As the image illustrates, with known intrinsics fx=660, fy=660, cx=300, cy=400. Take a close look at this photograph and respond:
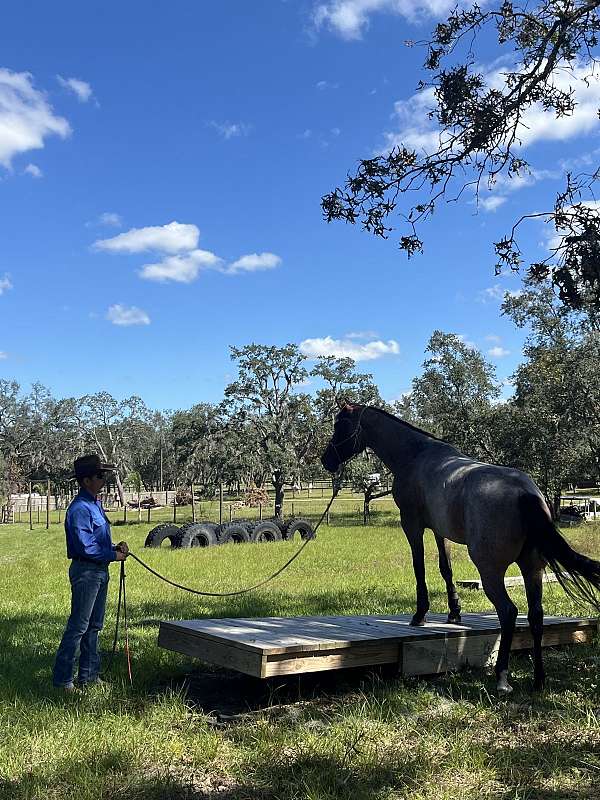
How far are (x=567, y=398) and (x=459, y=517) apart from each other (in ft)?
70.8

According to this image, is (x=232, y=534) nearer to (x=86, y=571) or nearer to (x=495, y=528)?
(x=86, y=571)

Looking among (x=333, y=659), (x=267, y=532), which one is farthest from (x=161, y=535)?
(x=333, y=659)

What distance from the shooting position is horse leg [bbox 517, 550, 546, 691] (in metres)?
5.59

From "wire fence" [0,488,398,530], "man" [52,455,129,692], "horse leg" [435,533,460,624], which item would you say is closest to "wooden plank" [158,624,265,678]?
"man" [52,455,129,692]

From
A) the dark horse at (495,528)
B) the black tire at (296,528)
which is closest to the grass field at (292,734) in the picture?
the dark horse at (495,528)

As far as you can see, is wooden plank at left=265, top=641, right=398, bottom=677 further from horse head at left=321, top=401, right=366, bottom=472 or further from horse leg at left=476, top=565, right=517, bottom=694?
horse head at left=321, top=401, right=366, bottom=472

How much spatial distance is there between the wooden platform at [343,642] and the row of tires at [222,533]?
566 inches

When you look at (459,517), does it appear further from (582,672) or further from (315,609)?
(315,609)

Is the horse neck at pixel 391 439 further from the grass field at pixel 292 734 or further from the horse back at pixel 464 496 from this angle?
the grass field at pixel 292 734

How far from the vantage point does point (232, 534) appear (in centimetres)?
2331

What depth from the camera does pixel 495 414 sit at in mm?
29609

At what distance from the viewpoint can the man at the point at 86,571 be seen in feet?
18.1

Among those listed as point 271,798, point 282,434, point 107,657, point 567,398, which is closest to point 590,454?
point 567,398

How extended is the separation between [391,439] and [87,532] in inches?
131
